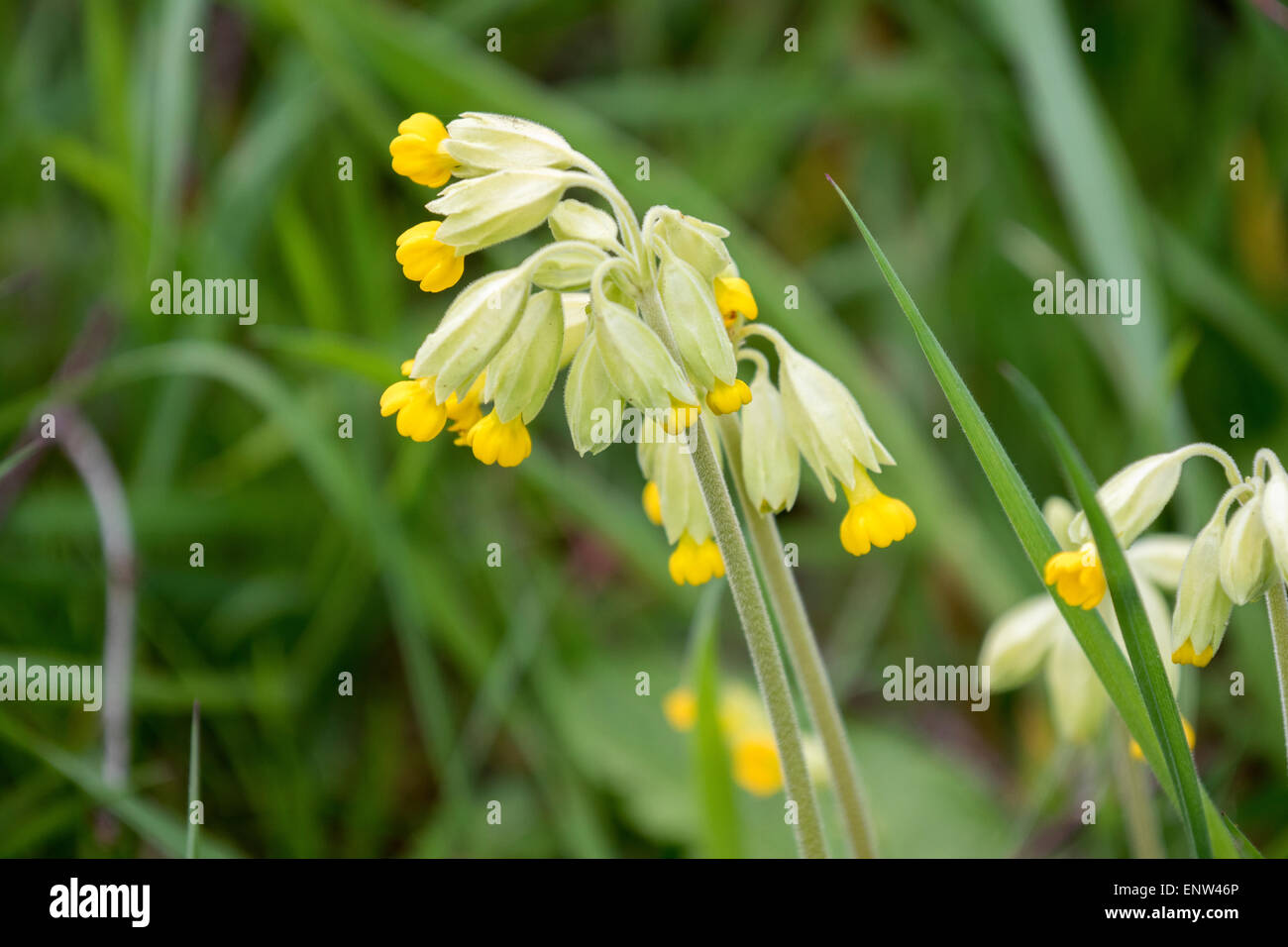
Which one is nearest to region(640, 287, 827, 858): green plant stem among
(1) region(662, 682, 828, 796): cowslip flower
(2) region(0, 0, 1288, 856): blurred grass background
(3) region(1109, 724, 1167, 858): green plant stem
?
(1) region(662, 682, 828, 796): cowslip flower

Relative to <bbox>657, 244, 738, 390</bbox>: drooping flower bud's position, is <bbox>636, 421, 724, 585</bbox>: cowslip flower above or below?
below

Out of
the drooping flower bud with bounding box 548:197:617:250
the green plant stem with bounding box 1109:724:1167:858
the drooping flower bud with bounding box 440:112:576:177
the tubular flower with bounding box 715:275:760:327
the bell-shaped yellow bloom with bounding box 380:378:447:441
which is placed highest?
the drooping flower bud with bounding box 440:112:576:177

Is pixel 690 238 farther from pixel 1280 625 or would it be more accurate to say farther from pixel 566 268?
pixel 1280 625

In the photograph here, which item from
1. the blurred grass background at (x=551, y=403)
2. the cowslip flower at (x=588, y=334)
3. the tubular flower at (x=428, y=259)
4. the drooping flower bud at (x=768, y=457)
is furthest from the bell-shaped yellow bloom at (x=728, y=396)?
the blurred grass background at (x=551, y=403)

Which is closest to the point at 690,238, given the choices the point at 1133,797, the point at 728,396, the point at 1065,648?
the point at 728,396

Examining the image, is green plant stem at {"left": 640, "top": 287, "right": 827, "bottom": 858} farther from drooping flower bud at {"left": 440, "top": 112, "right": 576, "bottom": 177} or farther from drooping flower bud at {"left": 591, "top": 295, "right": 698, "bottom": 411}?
drooping flower bud at {"left": 440, "top": 112, "right": 576, "bottom": 177}
